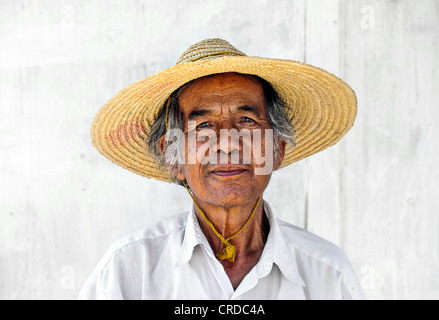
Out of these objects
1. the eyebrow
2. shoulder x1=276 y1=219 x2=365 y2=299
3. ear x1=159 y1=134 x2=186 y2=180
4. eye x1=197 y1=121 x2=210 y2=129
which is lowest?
shoulder x1=276 y1=219 x2=365 y2=299

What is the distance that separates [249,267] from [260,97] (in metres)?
0.76

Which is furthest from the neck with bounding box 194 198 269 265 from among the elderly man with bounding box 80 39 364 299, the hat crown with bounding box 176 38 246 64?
the hat crown with bounding box 176 38 246 64

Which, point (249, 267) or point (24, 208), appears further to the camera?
point (24, 208)

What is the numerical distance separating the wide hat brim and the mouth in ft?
1.35

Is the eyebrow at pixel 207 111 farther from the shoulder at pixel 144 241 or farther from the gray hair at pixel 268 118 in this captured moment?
the shoulder at pixel 144 241

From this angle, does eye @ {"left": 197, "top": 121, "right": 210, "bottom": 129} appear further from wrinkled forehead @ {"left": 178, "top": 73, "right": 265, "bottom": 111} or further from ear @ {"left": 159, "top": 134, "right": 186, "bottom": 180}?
ear @ {"left": 159, "top": 134, "right": 186, "bottom": 180}

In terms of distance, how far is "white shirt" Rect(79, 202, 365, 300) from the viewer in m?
2.19

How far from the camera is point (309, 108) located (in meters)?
2.56

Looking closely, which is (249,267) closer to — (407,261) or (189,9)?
(407,261)

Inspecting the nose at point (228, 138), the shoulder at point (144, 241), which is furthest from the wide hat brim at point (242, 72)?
the shoulder at point (144, 241)

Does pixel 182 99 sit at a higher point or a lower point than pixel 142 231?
higher

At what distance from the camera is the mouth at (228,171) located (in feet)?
7.33
